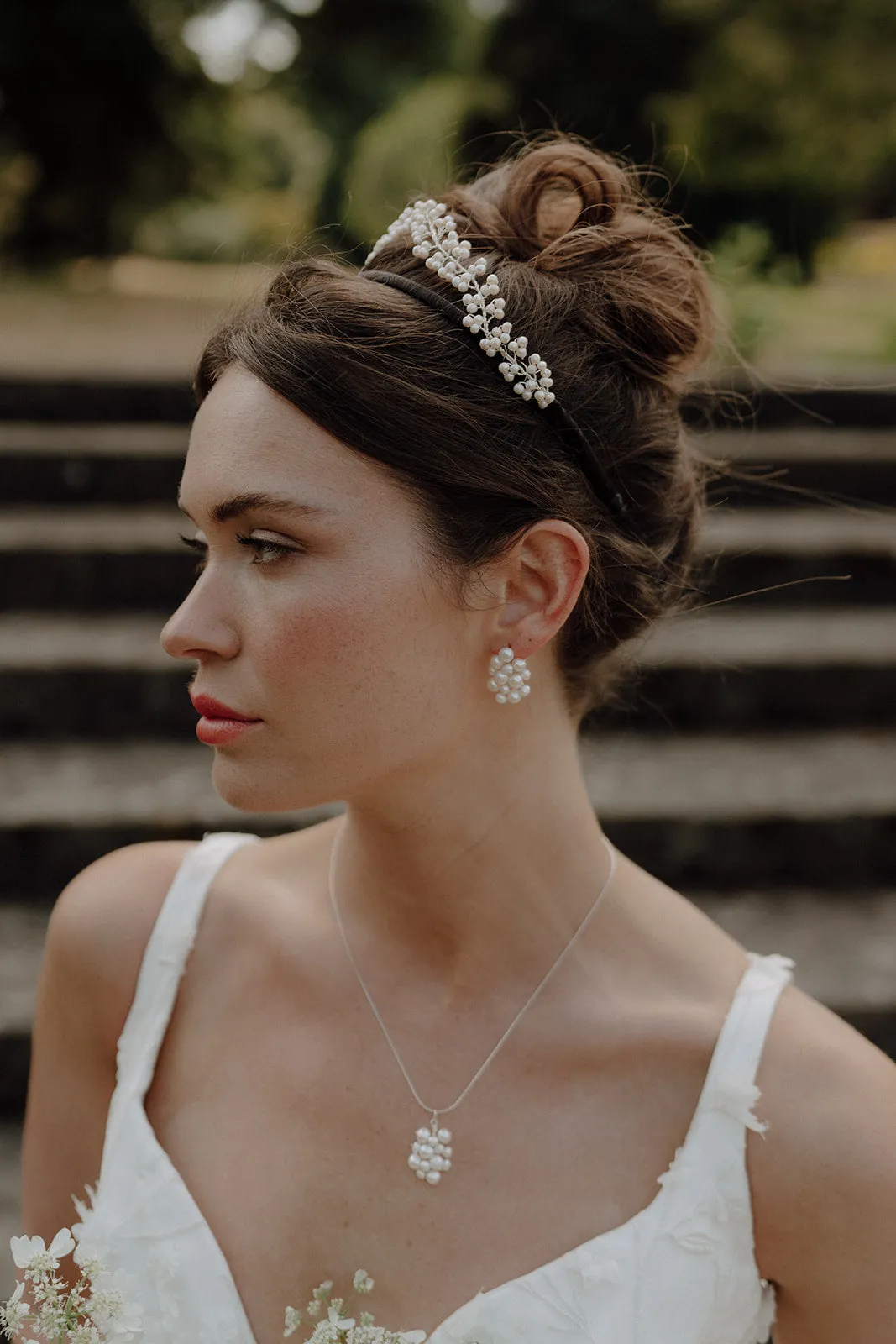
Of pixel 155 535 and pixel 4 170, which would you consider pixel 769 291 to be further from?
pixel 4 170

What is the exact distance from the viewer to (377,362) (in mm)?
1383

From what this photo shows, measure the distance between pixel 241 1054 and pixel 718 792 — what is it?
206 centimetres

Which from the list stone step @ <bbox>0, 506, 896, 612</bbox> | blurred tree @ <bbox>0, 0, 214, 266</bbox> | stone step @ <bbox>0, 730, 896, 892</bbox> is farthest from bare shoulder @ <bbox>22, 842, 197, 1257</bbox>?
blurred tree @ <bbox>0, 0, 214, 266</bbox>

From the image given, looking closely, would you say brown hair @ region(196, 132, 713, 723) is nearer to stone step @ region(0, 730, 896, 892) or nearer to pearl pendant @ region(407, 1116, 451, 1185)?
pearl pendant @ region(407, 1116, 451, 1185)

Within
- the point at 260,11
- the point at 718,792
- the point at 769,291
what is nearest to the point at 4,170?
the point at 260,11

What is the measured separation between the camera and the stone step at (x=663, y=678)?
144 inches

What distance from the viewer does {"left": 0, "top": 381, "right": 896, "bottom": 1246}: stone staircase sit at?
10.6ft

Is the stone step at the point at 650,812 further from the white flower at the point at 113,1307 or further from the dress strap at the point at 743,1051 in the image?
the white flower at the point at 113,1307

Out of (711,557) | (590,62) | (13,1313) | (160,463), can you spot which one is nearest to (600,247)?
(13,1313)

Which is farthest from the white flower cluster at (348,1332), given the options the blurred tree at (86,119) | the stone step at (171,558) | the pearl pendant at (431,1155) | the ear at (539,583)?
the blurred tree at (86,119)

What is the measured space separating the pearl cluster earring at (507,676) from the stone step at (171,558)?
7.96 ft

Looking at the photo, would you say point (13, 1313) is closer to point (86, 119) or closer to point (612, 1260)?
point (612, 1260)

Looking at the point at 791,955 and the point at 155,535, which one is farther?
the point at 155,535

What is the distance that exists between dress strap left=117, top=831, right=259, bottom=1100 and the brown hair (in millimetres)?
600
